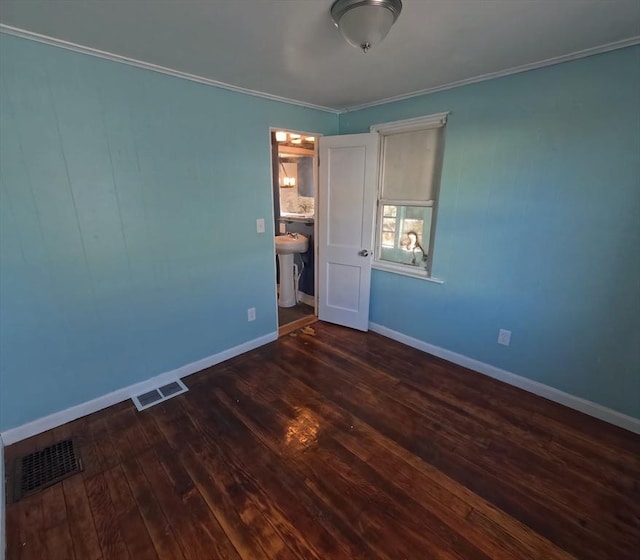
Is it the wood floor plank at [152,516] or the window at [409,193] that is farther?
the window at [409,193]

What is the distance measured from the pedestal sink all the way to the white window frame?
993mm

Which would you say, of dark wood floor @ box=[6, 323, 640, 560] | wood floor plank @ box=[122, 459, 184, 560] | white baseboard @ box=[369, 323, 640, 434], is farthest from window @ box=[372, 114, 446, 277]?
wood floor plank @ box=[122, 459, 184, 560]

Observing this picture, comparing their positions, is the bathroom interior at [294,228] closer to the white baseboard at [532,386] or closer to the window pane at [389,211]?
the window pane at [389,211]

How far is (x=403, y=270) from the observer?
3.06 meters

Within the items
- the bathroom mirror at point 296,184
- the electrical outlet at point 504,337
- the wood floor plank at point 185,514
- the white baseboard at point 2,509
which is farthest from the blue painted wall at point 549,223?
the white baseboard at point 2,509

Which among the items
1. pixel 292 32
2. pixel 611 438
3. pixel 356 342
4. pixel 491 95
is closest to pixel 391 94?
pixel 491 95

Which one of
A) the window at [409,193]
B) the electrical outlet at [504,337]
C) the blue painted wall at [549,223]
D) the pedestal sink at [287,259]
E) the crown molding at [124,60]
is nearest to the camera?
the crown molding at [124,60]

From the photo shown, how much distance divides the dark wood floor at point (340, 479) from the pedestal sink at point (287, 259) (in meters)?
1.69

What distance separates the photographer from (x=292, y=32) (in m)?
1.61

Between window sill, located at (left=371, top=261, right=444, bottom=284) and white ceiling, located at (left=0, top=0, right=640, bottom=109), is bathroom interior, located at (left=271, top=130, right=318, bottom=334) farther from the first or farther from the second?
white ceiling, located at (left=0, top=0, right=640, bottom=109)

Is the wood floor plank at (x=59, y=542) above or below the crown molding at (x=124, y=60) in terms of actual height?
below

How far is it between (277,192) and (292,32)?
8.95 feet

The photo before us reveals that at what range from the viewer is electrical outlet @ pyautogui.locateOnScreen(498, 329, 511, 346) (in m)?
2.47

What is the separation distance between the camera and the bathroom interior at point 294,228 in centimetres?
382
